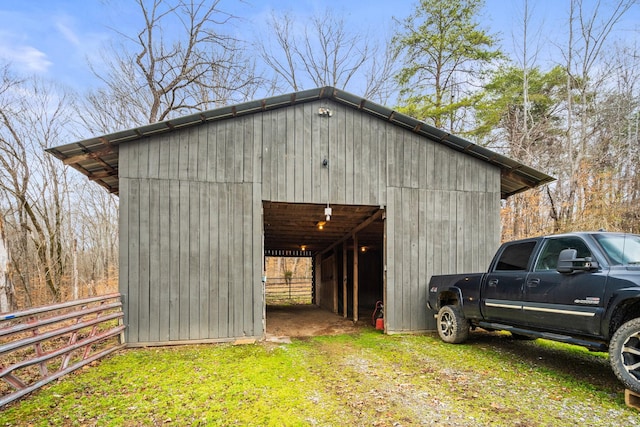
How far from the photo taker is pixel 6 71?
11.6 meters

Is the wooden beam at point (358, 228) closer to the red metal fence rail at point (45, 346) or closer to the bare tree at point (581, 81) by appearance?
the red metal fence rail at point (45, 346)

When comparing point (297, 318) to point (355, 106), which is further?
point (297, 318)

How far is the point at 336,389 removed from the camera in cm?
417

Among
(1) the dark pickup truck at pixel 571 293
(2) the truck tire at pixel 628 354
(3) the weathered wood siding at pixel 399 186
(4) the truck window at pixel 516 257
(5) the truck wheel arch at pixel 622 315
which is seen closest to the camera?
(2) the truck tire at pixel 628 354

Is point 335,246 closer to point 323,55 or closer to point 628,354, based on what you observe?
point 628,354

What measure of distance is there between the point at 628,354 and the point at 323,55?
16992 millimetres

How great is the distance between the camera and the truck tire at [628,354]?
132 inches

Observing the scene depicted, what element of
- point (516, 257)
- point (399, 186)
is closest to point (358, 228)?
point (399, 186)

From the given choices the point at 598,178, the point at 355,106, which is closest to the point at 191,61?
the point at 355,106

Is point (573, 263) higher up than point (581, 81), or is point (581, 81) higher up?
point (581, 81)

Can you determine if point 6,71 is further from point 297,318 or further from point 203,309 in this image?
point 297,318

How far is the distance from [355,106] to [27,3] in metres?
10.6

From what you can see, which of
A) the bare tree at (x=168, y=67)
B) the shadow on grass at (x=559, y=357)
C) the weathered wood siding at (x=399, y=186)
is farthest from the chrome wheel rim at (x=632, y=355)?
the bare tree at (x=168, y=67)

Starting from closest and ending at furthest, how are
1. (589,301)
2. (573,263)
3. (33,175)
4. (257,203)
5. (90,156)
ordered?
(589,301)
(573,263)
(90,156)
(257,203)
(33,175)
